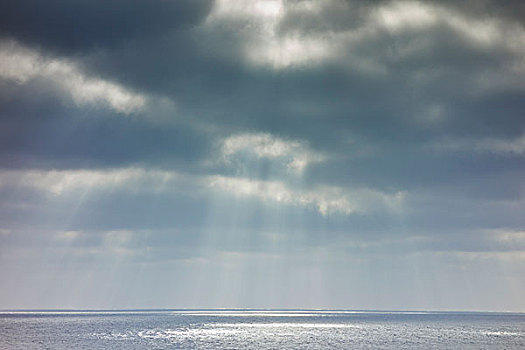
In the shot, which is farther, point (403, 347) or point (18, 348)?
point (403, 347)

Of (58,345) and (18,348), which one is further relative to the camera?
(58,345)

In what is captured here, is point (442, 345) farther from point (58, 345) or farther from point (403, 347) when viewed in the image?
point (58, 345)

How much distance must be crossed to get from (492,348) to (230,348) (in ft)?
174

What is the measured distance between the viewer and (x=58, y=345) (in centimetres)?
12294

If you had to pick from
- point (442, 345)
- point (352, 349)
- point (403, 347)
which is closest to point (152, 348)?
point (352, 349)

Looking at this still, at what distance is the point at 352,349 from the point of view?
118 meters

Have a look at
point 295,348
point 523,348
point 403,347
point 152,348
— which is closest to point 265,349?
point 295,348

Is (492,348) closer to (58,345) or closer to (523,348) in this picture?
(523,348)

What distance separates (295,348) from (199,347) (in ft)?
63.5

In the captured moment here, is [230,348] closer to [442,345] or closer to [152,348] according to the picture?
[152,348]

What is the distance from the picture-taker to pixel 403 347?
401 feet

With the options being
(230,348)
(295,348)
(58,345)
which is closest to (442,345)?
(295,348)

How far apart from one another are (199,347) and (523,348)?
65.5 meters

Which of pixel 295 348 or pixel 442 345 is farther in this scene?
pixel 442 345
